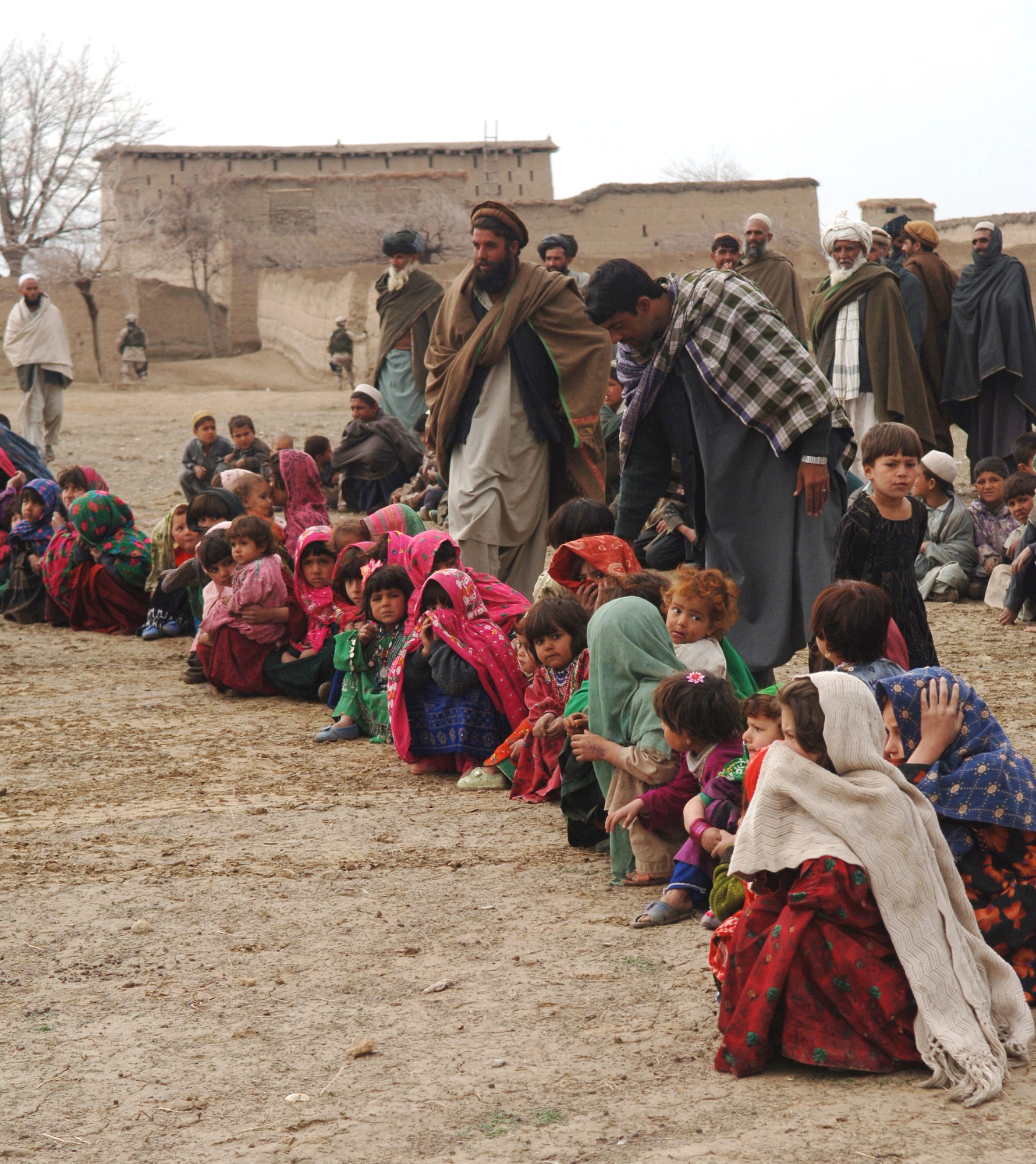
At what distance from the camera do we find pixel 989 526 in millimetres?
7719

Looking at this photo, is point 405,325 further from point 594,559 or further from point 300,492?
point 594,559

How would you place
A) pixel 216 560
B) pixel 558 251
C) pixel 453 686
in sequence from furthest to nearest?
pixel 558 251
pixel 216 560
pixel 453 686

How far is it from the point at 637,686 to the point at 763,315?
1.46 metres

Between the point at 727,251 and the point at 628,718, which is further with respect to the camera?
the point at 727,251

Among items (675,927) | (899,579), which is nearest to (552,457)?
(899,579)

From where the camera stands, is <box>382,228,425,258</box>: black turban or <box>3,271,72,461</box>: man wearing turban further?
<box>3,271,72,461</box>: man wearing turban

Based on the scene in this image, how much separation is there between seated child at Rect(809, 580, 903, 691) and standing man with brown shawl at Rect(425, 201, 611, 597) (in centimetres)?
270

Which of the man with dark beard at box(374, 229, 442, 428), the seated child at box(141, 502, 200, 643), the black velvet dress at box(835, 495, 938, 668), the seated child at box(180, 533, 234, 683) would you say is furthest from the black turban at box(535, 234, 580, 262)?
the black velvet dress at box(835, 495, 938, 668)

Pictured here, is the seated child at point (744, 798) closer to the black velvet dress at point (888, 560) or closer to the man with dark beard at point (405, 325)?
the black velvet dress at point (888, 560)

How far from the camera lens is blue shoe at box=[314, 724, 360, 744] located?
227 inches

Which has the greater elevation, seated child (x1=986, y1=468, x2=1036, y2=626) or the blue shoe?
seated child (x1=986, y1=468, x2=1036, y2=626)

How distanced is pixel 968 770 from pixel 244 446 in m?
8.33

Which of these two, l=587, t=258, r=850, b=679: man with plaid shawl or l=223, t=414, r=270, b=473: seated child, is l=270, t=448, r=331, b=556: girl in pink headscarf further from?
l=587, t=258, r=850, b=679: man with plaid shawl

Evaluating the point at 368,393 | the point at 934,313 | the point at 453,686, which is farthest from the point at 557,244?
the point at 453,686
